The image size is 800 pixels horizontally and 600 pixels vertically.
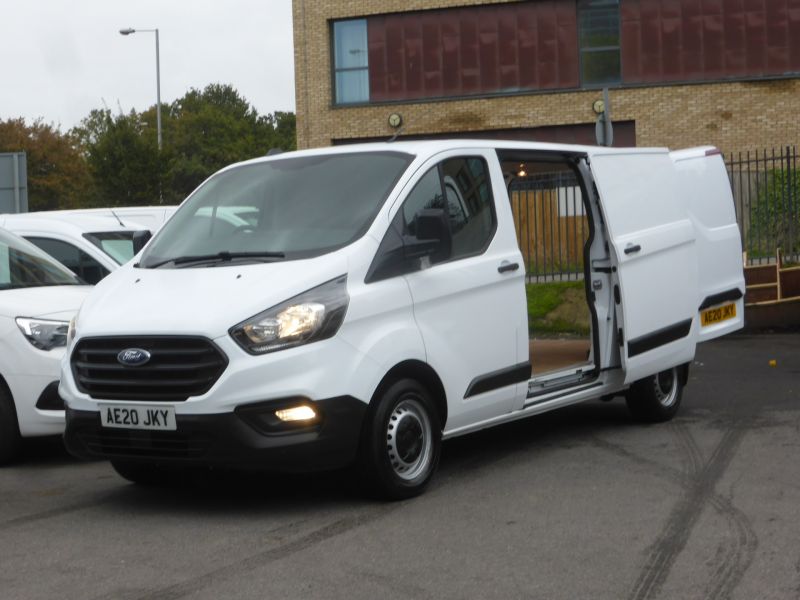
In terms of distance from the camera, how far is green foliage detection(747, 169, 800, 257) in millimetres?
19078

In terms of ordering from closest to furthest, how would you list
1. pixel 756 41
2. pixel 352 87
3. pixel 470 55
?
pixel 756 41 → pixel 470 55 → pixel 352 87

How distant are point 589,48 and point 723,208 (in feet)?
83.1

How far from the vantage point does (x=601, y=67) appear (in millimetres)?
34906

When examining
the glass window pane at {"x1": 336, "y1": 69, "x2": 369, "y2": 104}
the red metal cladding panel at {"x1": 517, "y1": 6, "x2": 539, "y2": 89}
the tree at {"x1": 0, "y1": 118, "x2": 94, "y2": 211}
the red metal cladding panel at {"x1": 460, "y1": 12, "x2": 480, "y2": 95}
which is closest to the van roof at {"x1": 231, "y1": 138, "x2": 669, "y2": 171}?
the red metal cladding panel at {"x1": 517, "y1": 6, "x2": 539, "y2": 89}

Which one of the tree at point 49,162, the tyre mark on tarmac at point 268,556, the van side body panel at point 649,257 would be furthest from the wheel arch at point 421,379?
the tree at point 49,162

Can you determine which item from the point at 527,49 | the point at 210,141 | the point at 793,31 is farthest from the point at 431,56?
the point at 210,141

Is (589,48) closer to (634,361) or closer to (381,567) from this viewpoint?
(634,361)

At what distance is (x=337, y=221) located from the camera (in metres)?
7.43

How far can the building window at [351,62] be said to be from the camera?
36.9m

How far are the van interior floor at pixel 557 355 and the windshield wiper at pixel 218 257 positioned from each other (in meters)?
2.40

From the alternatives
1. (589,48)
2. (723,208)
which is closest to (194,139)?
(589,48)

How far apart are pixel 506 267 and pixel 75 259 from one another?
5300 mm

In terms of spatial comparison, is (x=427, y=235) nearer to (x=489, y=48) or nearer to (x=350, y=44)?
(x=489, y=48)

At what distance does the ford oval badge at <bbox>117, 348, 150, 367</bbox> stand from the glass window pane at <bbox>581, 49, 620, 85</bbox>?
29.4 metres
